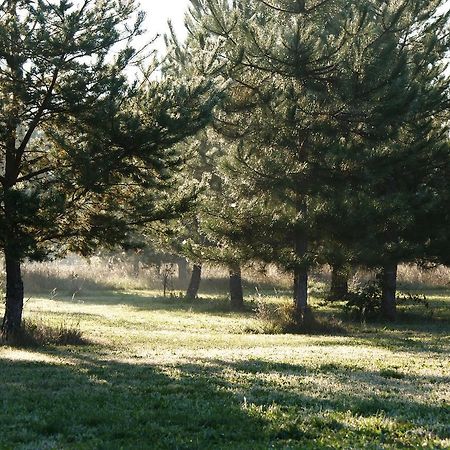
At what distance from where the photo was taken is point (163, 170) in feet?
51.9

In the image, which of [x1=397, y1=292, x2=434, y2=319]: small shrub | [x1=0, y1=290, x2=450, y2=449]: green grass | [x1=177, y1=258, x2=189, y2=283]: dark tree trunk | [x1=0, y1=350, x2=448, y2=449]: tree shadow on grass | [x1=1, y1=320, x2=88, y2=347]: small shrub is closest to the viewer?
[x1=0, y1=350, x2=448, y2=449]: tree shadow on grass

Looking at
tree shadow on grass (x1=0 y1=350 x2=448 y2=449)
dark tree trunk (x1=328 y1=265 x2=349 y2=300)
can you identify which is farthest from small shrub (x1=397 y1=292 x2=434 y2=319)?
tree shadow on grass (x1=0 y1=350 x2=448 y2=449)

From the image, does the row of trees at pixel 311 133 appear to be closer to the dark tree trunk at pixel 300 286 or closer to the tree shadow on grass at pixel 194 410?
the dark tree trunk at pixel 300 286

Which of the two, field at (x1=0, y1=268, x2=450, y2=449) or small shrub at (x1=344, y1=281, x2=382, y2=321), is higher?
small shrub at (x1=344, y1=281, x2=382, y2=321)

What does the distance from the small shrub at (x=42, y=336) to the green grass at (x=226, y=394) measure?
533 mm

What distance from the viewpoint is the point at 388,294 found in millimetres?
26641

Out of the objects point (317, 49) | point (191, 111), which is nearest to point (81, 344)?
point (191, 111)

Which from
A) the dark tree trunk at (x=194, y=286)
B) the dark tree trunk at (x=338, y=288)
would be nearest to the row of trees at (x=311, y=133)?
the dark tree trunk at (x=338, y=288)

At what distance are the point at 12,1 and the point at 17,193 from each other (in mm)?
4503

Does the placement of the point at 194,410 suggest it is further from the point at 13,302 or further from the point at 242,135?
the point at 242,135

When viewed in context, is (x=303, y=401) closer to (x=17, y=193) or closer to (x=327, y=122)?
(x=17, y=193)

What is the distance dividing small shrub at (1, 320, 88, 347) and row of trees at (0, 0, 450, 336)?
331 mm

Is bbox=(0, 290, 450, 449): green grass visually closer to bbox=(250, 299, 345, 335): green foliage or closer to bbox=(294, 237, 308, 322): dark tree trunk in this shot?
bbox=(250, 299, 345, 335): green foliage

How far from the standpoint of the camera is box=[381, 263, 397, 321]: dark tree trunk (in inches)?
1048
